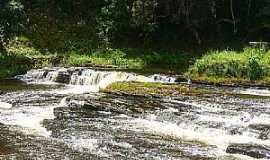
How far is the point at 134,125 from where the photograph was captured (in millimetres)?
20000

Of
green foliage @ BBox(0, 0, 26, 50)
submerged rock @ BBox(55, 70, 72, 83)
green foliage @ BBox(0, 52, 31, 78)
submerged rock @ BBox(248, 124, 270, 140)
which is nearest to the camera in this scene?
submerged rock @ BBox(248, 124, 270, 140)

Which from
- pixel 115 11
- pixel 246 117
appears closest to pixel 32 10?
pixel 115 11

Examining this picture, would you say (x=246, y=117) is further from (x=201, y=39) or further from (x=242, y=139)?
(x=201, y=39)

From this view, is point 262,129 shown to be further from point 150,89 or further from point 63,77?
point 63,77

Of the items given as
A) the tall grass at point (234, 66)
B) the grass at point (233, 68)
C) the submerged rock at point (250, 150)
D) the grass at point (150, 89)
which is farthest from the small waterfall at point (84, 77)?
the submerged rock at point (250, 150)

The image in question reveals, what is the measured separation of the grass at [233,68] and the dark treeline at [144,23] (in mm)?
7382

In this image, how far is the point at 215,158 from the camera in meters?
16.1

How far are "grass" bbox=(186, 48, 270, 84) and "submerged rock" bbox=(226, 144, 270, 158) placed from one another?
13.1 m

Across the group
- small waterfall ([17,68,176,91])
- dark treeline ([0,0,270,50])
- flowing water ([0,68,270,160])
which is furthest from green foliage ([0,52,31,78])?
flowing water ([0,68,270,160])

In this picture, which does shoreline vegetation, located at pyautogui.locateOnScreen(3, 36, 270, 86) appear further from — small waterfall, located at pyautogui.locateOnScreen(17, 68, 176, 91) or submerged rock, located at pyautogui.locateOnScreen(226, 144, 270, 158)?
submerged rock, located at pyautogui.locateOnScreen(226, 144, 270, 158)

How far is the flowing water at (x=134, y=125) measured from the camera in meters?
16.6

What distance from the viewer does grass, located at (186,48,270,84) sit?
30.1 metres

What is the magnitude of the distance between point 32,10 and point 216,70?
60.1 ft

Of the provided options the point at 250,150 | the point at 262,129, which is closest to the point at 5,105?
the point at 262,129
